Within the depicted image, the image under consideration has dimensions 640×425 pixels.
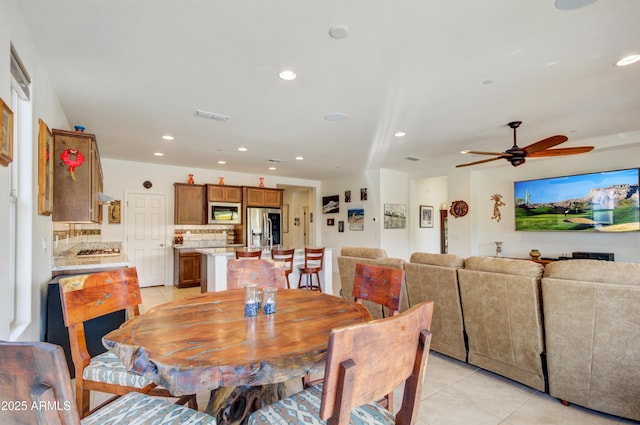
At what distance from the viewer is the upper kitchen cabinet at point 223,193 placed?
22.8 feet

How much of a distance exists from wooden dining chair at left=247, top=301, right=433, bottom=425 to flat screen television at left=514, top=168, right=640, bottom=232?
18.6ft

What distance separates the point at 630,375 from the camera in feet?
6.34

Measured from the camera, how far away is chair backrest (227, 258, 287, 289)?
2.37m

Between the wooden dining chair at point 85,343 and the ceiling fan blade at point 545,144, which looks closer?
the wooden dining chair at point 85,343

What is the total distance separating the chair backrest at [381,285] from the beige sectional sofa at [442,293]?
0.96 m

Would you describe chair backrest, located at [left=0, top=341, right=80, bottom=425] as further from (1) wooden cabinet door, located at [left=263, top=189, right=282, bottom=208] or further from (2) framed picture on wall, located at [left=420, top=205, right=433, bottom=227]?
(2) framed picture on wall, located at [left=420, top=205, right=433, bottom=227]

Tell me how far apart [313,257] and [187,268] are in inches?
115

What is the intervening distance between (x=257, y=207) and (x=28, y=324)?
5.51 metres

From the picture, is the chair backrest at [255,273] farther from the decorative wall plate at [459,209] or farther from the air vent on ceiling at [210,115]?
the decorative wall plate at [459,209]

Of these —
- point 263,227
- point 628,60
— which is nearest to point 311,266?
point 263,227

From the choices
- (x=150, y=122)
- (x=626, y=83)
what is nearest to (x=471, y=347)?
(x=626, y=83)

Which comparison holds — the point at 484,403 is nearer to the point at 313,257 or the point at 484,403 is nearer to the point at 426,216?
the point at 313,257

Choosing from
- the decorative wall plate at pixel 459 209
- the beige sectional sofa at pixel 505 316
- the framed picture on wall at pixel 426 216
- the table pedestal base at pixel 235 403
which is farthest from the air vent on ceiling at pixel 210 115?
the framed picture on wall at pixel 426 216

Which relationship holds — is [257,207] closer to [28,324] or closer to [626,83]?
[28,324]
